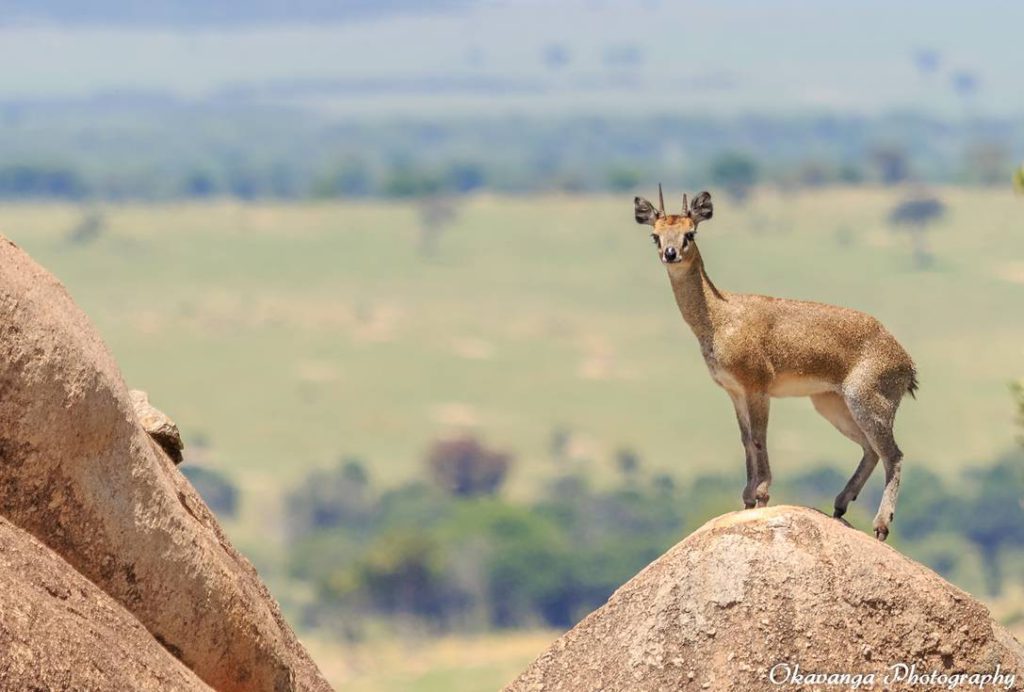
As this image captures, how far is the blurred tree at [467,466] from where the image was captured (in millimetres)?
110250

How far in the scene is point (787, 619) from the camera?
543 inches

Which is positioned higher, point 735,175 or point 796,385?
point 735,175

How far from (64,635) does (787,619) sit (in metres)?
5.00

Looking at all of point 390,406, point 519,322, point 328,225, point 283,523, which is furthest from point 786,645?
point 328,225

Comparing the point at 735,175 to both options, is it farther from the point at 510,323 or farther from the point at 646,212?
the point at 646,212

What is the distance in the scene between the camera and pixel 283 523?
355 feet

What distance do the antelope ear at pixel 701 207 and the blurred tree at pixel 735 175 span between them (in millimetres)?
143250

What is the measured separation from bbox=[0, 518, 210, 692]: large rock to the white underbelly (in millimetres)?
5315

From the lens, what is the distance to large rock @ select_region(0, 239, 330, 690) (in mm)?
12180

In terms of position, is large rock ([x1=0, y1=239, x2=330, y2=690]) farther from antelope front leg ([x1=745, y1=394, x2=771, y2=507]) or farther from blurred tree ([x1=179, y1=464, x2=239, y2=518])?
blurred tree ([x1=179, y1=464, x2=239, y2=518])

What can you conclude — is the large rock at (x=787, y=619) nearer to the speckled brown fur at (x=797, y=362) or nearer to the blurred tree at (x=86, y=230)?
the speckled brown fur at (x=797, y=362)

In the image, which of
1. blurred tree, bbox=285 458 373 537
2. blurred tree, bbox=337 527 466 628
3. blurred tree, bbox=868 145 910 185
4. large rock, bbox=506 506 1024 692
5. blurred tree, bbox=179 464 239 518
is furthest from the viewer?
blurred tree, bbox=868 145 910 185

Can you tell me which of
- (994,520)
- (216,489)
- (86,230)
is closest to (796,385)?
(216,489)

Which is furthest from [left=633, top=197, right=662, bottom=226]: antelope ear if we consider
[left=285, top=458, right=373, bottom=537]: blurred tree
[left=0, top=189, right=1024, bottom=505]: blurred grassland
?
[left=285, top=458, right=373, bottom=537]: blurred tree
